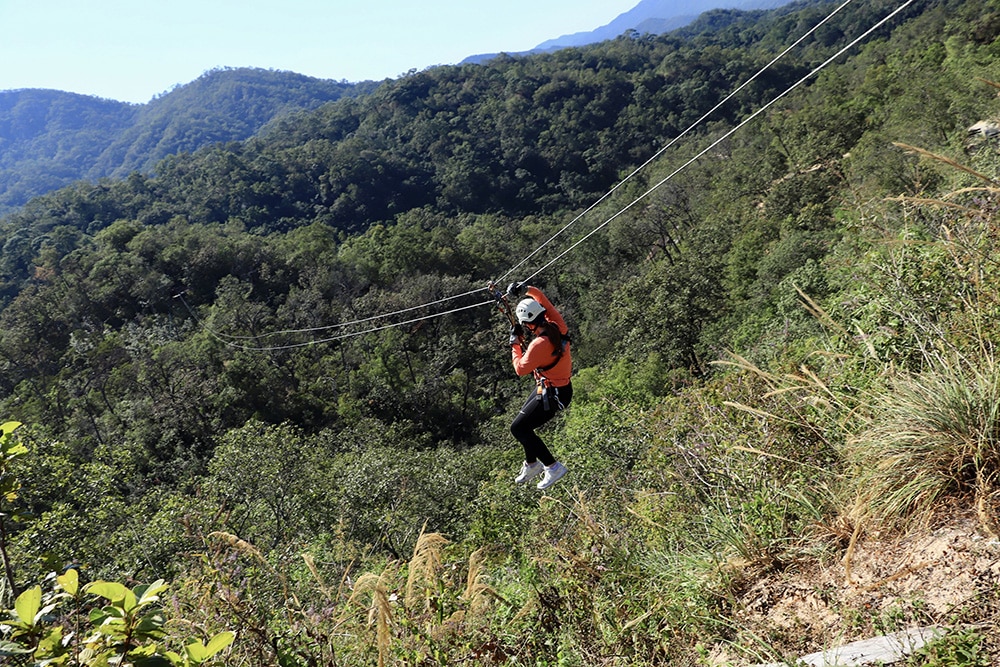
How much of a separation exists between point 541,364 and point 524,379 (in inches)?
1261

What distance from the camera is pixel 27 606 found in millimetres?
1345

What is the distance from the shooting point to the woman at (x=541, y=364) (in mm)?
5648

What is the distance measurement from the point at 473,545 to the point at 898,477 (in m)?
9.68

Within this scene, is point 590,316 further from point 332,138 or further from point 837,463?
point 332,138

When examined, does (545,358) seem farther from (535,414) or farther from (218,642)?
(218,642)

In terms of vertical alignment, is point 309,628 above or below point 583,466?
above

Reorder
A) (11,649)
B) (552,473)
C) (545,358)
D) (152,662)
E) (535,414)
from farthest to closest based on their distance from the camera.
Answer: (552,473), (535,414), (545,358), (152,662), (11,649)

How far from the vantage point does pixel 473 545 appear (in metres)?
11.4

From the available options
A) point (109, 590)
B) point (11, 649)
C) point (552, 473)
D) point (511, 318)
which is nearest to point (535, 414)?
point (552, 473)

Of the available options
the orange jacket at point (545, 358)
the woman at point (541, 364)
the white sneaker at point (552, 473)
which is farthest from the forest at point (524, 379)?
the orange jacket at point (545, 358)

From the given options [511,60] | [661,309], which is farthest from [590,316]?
[511,60]

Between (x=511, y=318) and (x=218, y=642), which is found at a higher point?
(x=218, y=642)

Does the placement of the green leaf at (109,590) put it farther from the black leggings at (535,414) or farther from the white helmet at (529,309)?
the black leggings at (535,414)

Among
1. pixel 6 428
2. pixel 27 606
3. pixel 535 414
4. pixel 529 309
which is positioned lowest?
pixel 535 414
